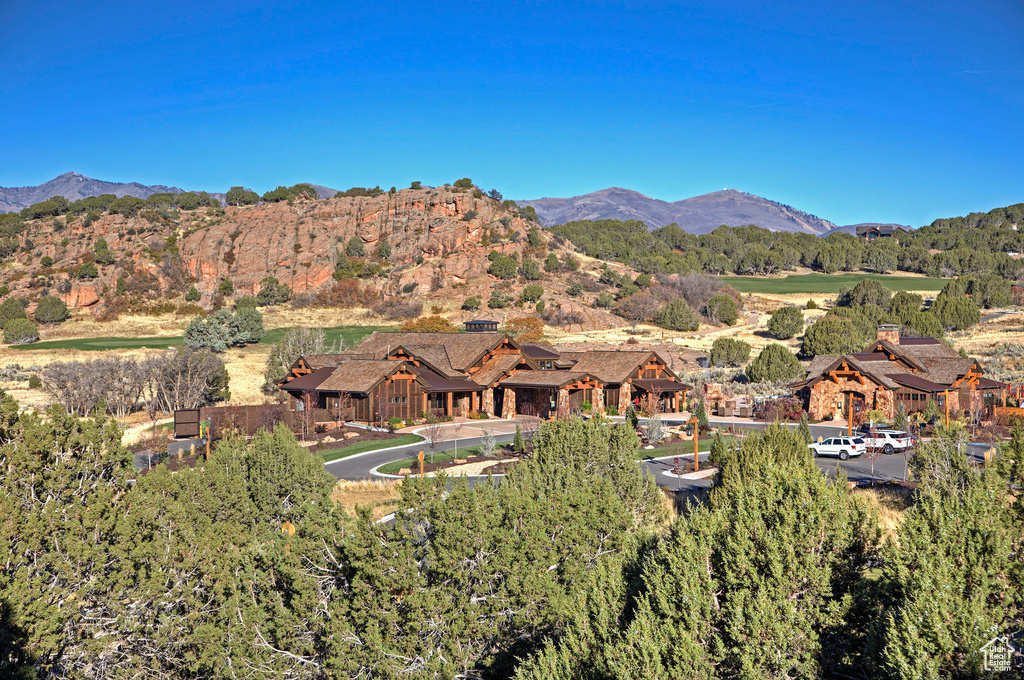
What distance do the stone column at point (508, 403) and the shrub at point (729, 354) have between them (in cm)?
2757

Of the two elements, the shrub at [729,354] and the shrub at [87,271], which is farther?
the shrub at [87,271]

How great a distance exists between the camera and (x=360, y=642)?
1078cm

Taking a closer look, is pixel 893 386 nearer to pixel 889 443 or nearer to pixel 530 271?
pixel 889 443

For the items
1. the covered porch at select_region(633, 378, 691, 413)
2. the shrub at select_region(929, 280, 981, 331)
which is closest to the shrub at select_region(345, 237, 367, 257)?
the covered porch at select_region(633, 378, 691, 413)

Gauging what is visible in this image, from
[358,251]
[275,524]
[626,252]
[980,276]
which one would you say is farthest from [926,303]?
[275,524]

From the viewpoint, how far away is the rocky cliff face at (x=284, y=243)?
11169 cm

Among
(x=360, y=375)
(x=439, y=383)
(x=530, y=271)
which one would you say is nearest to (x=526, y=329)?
(x=530, y=271)

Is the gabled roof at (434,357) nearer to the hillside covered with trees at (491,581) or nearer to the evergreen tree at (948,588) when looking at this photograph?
the hillside covered with trees at (491,581)

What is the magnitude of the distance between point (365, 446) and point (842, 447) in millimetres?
24327

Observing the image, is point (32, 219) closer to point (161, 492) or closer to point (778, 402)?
point (778, 402)

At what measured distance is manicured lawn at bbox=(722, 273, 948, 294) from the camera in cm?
11831

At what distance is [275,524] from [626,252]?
13312 cm

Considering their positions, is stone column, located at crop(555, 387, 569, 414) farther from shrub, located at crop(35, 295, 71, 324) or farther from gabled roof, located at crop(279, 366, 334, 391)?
shrub, located at crop(35, 295, 71, 324)

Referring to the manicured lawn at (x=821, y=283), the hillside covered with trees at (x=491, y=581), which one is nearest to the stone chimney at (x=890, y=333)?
the hillside covered with trees at (x=491, y=581)
